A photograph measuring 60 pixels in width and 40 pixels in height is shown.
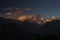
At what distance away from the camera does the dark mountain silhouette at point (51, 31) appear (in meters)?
2.43

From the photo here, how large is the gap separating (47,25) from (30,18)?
437 millimetres

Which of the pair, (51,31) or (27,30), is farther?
(51,31)

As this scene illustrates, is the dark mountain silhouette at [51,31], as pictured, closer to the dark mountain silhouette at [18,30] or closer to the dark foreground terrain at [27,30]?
the dark foreground terrain at [27,30]

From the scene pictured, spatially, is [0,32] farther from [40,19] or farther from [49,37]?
[49,37]

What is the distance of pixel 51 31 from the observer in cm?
257

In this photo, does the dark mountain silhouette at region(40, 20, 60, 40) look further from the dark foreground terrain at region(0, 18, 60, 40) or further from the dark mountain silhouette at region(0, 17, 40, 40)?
the dark mountain silhouette at region(0, 17, 40, 40)

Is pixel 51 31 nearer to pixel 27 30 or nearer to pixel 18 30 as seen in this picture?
pixel 27 30

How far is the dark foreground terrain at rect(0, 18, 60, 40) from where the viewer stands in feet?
7.19

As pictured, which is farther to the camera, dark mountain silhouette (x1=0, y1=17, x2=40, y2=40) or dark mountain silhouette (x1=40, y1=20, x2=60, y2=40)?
dark mountain silhouette (x1=40, y1=20, x2=60, y2=40)

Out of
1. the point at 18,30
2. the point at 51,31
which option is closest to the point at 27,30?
the point at 18,30

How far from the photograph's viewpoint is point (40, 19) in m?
2.45

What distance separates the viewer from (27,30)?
2.37m

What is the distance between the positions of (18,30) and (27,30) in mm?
207

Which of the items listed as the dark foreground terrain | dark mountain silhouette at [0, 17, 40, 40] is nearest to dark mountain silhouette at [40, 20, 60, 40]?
the dark foreground terrain
